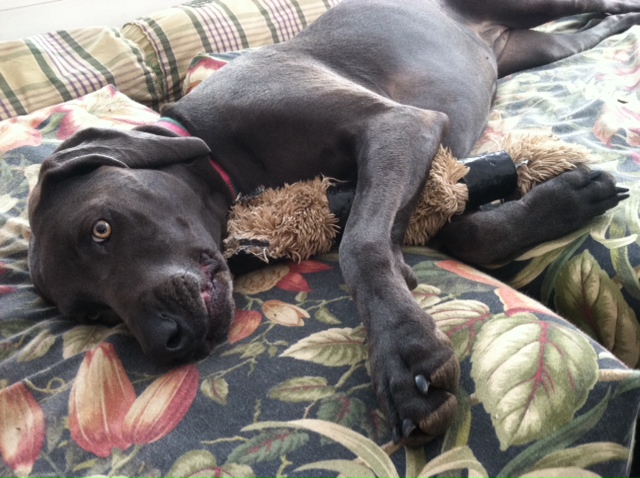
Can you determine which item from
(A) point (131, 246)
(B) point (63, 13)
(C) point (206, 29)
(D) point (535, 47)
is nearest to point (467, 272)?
(A) point (131, 246)

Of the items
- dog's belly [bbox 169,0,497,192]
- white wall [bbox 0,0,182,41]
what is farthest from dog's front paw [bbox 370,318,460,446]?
white wall [bbox 0,0,182,41]

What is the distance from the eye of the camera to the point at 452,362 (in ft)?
3.27

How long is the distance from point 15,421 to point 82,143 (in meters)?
0.73

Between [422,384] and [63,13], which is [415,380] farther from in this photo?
[63,13]

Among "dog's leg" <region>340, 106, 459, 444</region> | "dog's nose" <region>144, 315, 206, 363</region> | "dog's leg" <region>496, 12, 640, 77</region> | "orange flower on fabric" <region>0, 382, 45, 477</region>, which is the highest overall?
"dog's leg" <region>340, 106, 459, 444</region>

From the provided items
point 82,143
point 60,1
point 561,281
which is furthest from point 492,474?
point 60,1

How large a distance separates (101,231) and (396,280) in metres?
0.68

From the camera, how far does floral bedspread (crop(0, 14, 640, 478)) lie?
36.6 inches

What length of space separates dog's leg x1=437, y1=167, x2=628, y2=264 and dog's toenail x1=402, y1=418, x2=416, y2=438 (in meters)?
0.64

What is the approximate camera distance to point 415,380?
99 centimetres

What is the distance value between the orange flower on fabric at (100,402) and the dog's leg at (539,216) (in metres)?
0.84

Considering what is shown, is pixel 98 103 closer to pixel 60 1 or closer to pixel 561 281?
pixel 60 1

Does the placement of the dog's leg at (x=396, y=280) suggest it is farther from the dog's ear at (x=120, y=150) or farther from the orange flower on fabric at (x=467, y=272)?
the dog's ear at (x=120, y=150)

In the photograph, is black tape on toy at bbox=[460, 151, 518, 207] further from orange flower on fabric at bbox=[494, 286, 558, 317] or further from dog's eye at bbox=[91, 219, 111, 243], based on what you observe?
dog's eye at bbox=[91, 219, 111, 243]
